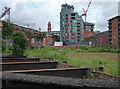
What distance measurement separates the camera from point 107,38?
120 feet

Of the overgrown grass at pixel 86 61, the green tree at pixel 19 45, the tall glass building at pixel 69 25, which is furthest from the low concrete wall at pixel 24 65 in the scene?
the tall glass building at pixel 69 25

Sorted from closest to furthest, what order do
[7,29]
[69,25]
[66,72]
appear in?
[66,72]
[7,29]
[69,25]

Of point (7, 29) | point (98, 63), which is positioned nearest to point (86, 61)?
point (98, 63)

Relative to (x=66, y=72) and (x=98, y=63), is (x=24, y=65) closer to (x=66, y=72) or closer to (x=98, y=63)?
(x=66, y=72)

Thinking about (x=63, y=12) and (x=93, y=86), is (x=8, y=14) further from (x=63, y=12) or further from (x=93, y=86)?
(x=93, y=86)

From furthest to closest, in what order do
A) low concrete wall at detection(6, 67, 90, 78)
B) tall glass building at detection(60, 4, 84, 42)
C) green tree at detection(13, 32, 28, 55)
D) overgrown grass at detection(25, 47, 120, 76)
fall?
tall glass building at detection(60, 4, 84, 42) < green tree at detection(13, 32, 28, 55) < overgrown grass at detection(25, 47, 120, 76) < low concrete wall at detection(6, 67, 90, 78)

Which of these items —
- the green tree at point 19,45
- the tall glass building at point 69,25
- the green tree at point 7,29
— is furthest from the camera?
the tall glass building at point 69,25

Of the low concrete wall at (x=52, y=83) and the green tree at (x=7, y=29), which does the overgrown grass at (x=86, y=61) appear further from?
the green tree at (x=7, y=29)

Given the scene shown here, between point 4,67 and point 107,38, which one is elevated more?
point 107,38

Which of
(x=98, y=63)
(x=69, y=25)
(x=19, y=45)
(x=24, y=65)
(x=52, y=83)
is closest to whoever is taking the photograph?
(x=52, y=83)

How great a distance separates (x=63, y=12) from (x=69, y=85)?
121 feet

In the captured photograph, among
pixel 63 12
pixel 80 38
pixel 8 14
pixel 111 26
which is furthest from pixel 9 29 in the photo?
pixel 111 26

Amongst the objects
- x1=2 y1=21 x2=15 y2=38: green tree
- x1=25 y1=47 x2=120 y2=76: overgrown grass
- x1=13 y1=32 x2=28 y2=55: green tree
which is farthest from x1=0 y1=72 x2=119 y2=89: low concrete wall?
x1=2 y1=21 x2=15 y2=38: green tree

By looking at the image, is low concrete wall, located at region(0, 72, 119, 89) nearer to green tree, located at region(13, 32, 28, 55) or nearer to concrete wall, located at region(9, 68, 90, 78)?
concrete wall, located at region(9, 68, 90, 78)
